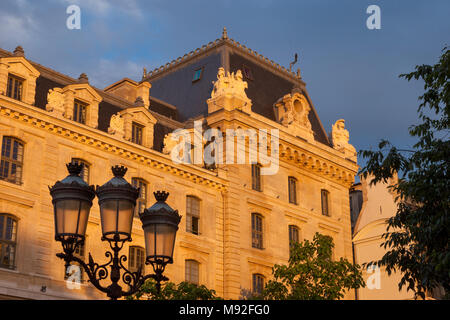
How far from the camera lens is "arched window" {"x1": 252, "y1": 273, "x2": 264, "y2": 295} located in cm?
3772

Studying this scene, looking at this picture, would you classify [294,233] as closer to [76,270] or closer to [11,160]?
[76,270]

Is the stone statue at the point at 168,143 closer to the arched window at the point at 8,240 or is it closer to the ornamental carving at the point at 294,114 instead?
the ornamental carving at the point at 294,114

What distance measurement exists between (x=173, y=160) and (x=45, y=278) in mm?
9666

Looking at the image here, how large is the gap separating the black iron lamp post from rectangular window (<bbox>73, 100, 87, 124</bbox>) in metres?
19.8

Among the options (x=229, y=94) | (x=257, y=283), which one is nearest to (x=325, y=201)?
(x=257, y=283)

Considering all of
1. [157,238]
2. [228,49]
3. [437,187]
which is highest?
[228,49]

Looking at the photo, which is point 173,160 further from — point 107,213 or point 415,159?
point 107,213

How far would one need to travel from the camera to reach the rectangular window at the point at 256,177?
39.7m

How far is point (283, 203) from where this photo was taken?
40.7 m

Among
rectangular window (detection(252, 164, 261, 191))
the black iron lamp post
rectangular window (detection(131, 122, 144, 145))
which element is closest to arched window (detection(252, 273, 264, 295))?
rectangular window (detection(252, 164, 261, 191))

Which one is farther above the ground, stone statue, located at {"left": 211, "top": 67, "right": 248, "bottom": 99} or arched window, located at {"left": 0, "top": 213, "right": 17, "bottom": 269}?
stone statue, located at {"left": 211, "top": 67, "right": 248, "bottom": 99}

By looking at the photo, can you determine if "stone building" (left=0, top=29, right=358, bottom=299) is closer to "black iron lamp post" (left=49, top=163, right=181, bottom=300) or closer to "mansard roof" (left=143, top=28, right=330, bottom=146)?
"mansard roof" (left=143, top=28, right=330, bottom=146)

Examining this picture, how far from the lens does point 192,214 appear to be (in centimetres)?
3653
